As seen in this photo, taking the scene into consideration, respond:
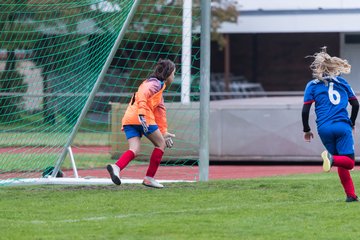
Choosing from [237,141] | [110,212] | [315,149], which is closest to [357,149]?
[315,149]

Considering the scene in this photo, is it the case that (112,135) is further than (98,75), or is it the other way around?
(112,135)

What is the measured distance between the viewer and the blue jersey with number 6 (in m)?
11.0

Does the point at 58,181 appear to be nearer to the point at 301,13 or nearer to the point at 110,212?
the point at 110,212

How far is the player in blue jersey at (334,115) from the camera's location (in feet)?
35.6

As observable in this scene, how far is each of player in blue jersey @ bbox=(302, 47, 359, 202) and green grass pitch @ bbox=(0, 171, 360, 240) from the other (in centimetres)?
44

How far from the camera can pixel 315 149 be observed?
66.1 feet

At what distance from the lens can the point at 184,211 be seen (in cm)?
1040

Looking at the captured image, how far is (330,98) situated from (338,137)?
17.4 inches

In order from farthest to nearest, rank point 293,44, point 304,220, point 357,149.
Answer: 1. point 293,44
2. point 357,149
3. point 304,220

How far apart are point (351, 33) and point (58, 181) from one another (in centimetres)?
2670

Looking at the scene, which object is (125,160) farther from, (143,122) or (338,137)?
(338,137)

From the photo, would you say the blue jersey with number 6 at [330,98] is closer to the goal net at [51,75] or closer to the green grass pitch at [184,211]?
the green grass pitch at [184,211]

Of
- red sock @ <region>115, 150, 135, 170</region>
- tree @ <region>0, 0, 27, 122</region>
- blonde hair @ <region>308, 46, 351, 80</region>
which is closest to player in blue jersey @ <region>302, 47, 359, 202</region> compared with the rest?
blonde hair @ <region>308, 46, 351, 80</region>

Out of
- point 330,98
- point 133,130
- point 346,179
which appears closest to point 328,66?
point 330,98
